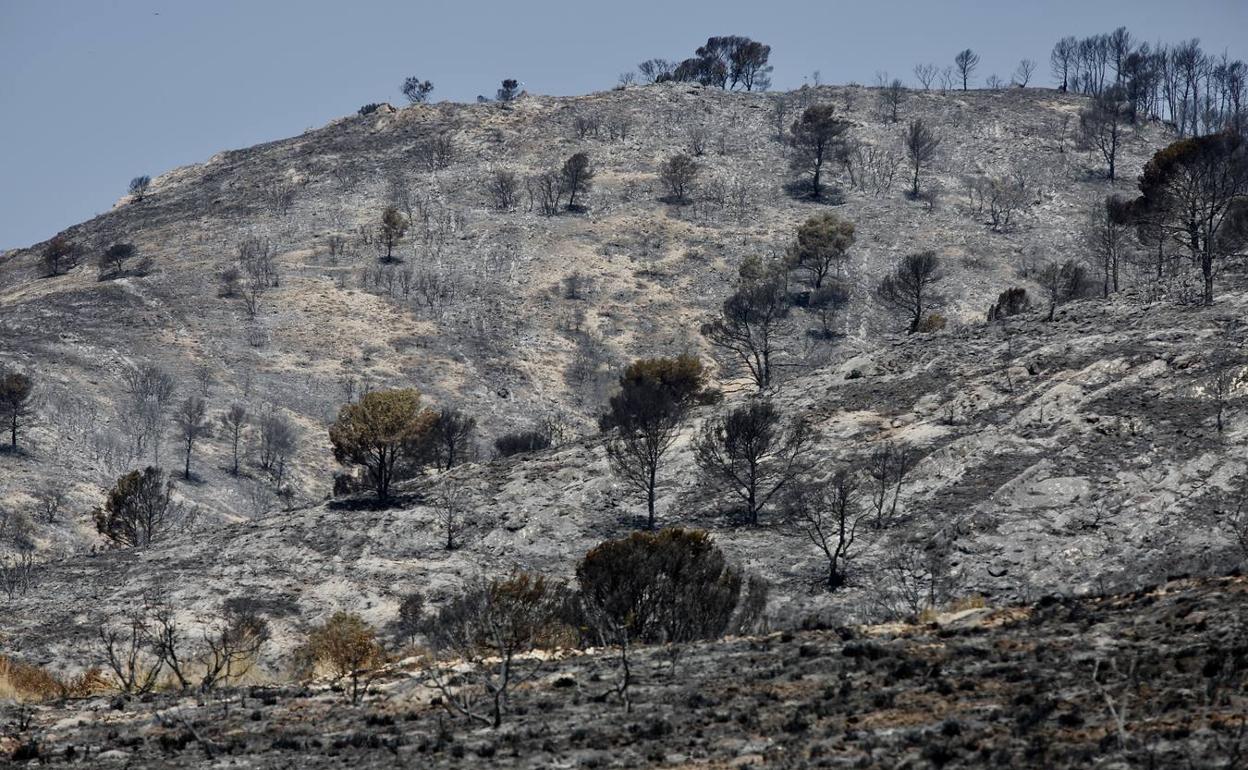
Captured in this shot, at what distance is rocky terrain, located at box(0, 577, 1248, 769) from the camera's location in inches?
550

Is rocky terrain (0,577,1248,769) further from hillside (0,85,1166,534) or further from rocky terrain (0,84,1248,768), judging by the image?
hillside (0,85,1166,534)

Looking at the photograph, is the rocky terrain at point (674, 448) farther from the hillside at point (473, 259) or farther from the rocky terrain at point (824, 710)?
the hillside at point (473, 259)

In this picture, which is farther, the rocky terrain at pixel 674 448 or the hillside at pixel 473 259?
the hillside at pixel 473 259

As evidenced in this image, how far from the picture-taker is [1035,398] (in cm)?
4747

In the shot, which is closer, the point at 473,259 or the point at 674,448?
the point at 674,448

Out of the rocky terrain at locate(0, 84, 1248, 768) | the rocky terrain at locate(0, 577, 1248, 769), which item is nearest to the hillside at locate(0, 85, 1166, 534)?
the rocky terrain at locate(0, 84, 1248, 768)

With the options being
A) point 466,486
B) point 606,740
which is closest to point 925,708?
point 606,740

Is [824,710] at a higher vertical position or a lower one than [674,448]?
lower

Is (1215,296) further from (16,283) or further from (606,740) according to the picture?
(16,283)

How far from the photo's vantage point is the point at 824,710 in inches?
639

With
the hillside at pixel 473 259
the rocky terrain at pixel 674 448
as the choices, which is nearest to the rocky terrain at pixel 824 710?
the rocky terrain at pixel 674 448

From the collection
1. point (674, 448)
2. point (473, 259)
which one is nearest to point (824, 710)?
point (674, 448)

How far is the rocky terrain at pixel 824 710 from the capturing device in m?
14.0

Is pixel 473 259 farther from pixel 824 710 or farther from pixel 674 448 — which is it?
pixel 824 710
